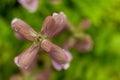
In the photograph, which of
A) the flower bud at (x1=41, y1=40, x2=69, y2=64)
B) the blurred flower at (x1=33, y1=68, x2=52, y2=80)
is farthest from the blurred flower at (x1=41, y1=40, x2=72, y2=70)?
the blurred flower at (x1=33, y1=68, x2=52, y2=80)

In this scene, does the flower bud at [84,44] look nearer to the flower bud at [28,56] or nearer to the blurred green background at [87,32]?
the blurred green background at [87,32]

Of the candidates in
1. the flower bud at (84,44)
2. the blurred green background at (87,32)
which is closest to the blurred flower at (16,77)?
the blurred green background at (87,32)

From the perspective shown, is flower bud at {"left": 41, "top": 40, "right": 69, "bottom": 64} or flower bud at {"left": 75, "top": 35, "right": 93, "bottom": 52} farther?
flower bud at {"left": 75, "top": 35, "right": 93, "bottom": 52}

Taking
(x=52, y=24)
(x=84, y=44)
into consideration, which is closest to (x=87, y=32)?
(x=84, y=44)

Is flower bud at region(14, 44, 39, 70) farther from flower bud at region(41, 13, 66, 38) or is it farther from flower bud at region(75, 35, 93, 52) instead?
flower bud at region(75, 35, 93, 52)

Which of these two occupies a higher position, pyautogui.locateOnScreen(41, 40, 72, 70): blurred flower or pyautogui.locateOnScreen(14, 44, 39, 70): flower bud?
pyautogui.locateOnScreen(41, 40, 72, 70): blurred flower

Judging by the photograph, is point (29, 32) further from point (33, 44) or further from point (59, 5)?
point (59, 5)

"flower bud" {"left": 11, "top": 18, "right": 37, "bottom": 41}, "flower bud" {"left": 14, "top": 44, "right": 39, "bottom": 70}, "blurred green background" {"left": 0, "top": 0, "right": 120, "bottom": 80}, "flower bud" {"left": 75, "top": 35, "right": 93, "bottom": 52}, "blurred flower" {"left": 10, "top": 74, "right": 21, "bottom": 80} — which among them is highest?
"blurred green background" {"left": 0, "top": 0, "right": 120, "bottom": 80}
